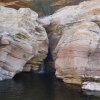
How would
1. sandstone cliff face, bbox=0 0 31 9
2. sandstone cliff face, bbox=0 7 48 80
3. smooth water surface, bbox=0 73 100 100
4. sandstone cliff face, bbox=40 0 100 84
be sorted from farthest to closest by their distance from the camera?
sandstone cliff face, bbox=0 0 31 9 → sandstone cliff face, bbox=0 7 48 80 → sandstone cliff face, bbox=40 0 100 84 → smooth water surface, bbox=0 73 100 100

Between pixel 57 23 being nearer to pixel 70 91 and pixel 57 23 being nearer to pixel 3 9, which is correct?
pixel 3 9

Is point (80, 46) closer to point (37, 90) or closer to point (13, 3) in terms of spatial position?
point (37, 90)

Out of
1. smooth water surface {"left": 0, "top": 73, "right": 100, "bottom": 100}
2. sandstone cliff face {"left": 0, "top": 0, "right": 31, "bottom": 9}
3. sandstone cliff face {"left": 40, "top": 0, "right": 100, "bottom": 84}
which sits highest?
sandstone cliff face {"left": 0, "top": 0, "right": 31, "bottom": 9}

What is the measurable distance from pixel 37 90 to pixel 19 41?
21.0 feet

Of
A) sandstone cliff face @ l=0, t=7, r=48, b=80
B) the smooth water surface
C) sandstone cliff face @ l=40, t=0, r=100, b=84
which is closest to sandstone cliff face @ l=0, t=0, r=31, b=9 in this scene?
sandstone cliff face @ l=0, t=7, r=48, b=80

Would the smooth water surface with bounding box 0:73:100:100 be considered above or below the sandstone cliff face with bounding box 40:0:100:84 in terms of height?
below

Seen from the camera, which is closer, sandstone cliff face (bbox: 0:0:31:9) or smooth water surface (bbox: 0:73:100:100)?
smooth water surface (bbox: 0:73:100:100)

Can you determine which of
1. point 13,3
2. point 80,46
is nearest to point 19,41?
point 80,46

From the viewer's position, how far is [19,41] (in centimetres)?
2712

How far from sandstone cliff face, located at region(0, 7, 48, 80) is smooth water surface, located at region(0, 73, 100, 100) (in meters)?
1.25

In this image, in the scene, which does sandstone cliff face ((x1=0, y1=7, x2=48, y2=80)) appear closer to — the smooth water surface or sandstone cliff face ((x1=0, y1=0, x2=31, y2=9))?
the smooth water surface

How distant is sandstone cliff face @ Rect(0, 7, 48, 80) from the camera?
87.6 feet

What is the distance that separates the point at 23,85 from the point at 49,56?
25.3 feet

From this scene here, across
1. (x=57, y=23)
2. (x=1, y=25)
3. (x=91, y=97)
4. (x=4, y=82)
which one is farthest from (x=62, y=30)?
(x=91, y=97)
